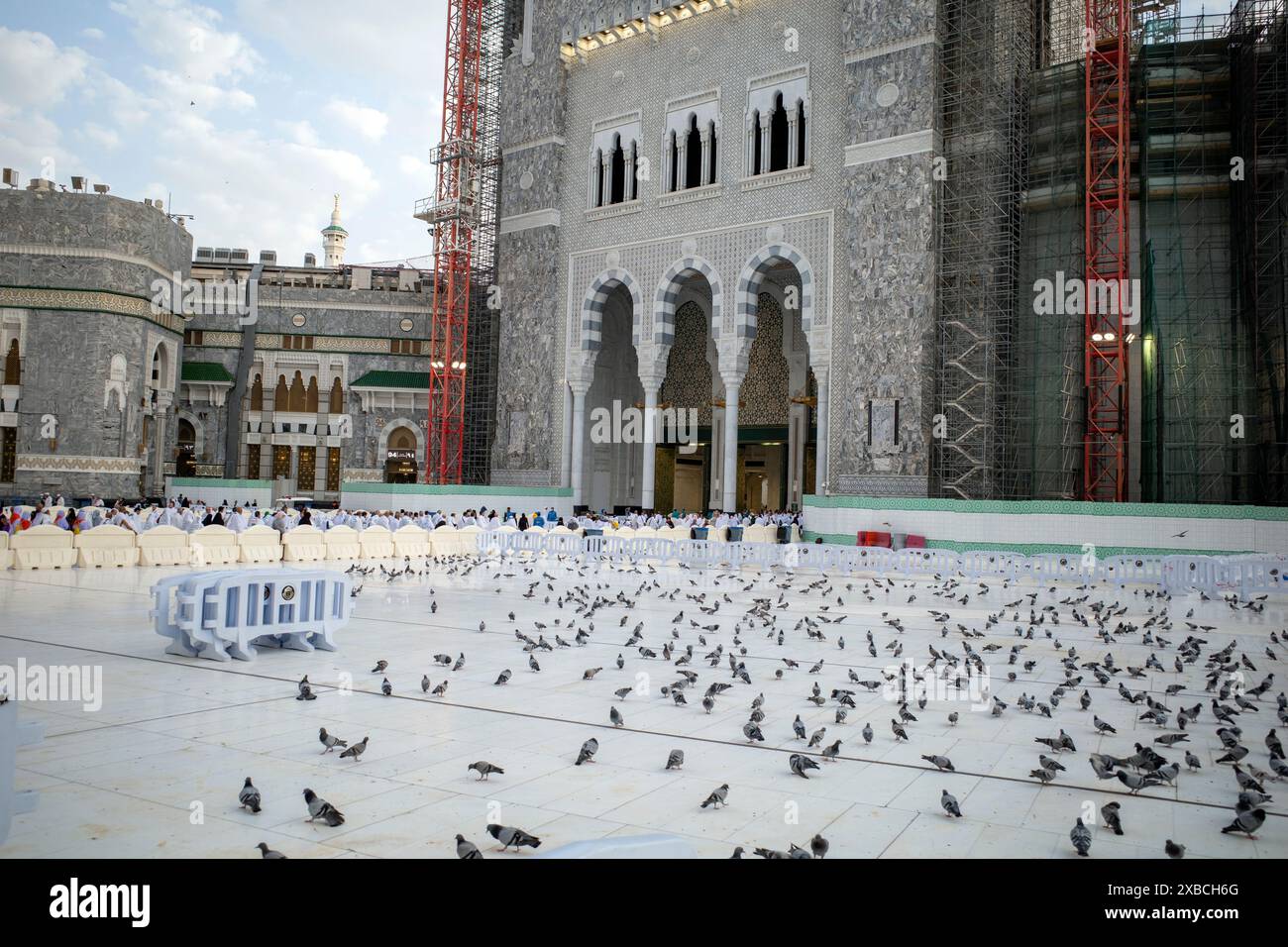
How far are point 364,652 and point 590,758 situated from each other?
332 cm

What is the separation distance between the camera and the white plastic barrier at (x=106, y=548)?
12609mm

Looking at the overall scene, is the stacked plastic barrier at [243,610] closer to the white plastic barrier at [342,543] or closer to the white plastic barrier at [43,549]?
the white plastic barrier at [43,549]

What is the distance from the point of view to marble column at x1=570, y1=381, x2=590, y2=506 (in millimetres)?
26125

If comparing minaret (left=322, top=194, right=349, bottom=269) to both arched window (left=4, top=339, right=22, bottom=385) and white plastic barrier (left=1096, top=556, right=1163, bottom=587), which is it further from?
white plastic barrier (left=1096, top=556, right=1163, bottom=587)

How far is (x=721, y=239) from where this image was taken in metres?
23.8

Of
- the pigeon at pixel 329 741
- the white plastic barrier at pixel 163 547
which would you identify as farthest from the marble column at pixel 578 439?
the pigeon at pixel 329 741

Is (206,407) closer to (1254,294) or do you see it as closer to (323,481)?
(323,481)

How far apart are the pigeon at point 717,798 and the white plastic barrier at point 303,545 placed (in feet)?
39.2

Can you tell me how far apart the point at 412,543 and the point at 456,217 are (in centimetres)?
1674

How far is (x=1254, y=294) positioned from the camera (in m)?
18.9

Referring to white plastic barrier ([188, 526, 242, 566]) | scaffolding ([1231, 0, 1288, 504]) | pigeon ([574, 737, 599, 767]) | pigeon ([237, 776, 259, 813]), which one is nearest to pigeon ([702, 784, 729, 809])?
pigeon ([574, 737, 599, 767])
